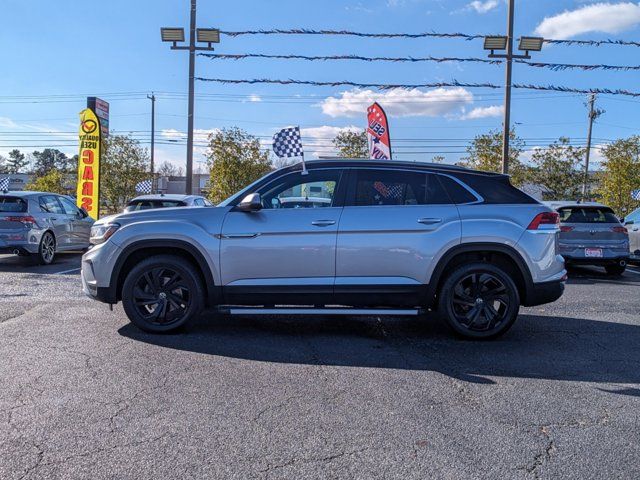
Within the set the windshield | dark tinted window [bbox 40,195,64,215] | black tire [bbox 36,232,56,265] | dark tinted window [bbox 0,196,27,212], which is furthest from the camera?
dark tinted window [bbox 40,195,64,215]

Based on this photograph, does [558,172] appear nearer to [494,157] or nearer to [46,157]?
[494,157]

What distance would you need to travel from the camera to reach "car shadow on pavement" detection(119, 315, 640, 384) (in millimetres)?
4746

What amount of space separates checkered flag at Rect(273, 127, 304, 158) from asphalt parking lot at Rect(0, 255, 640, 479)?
368cm

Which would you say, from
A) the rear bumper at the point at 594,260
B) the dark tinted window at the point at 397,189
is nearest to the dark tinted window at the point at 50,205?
the dark tinted window at the point at 397,189

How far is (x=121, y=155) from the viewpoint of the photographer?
119 feet

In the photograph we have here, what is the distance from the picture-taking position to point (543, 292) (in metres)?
5.61

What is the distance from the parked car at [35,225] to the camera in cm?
1122

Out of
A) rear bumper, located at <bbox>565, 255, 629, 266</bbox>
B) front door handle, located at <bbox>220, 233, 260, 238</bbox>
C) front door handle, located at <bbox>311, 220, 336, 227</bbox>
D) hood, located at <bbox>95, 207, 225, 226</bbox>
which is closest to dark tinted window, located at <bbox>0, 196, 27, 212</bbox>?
hood, located at <bbox>95, 207, 225, 226</bbox>

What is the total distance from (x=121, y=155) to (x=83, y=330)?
3284 cm

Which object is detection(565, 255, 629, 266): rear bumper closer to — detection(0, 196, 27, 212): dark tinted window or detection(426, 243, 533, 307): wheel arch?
detection(426, 243, 533, 307): wheel arch

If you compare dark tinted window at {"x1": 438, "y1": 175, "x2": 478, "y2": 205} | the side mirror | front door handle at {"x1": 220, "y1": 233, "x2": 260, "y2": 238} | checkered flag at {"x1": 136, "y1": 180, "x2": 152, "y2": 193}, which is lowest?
front door handle at {"x1": 220, "y1": 233, "x2": 260, "y2": 238}

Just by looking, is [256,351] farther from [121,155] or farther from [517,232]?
[121,155]

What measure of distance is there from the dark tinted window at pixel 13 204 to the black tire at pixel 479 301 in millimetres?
9551

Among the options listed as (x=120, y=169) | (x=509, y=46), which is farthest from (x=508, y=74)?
(x=120, y=169)
